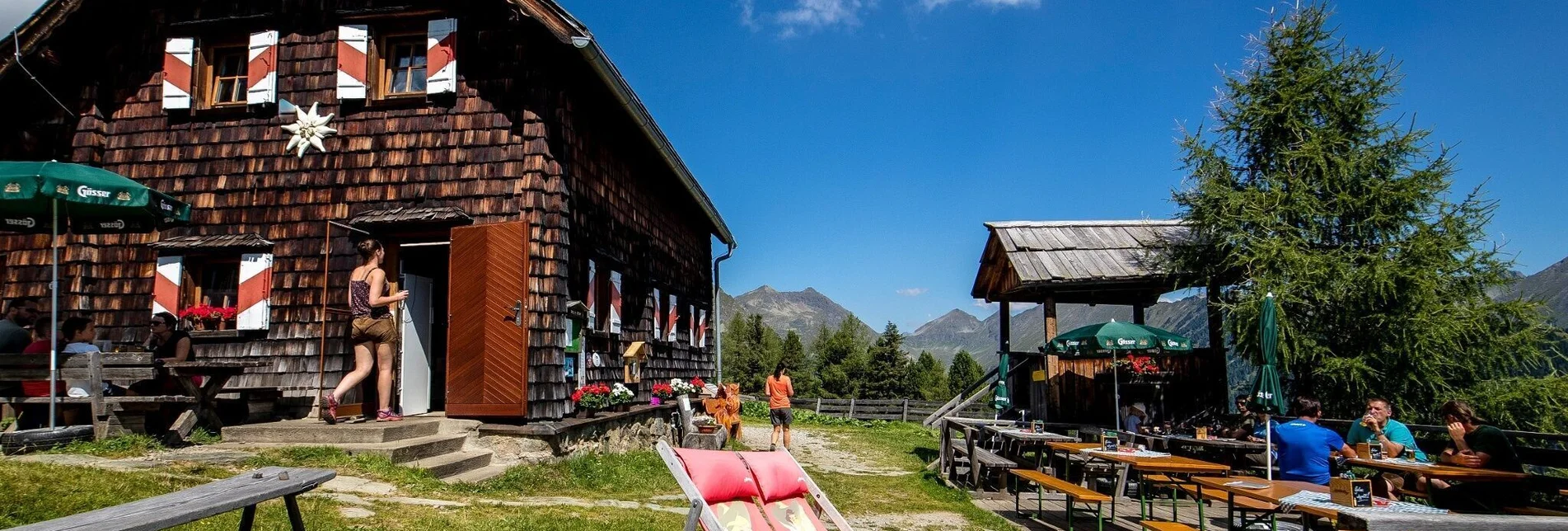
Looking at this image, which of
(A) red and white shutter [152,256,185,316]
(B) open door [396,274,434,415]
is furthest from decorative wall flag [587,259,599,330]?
(A) red and white shutter [152,256,185,316]

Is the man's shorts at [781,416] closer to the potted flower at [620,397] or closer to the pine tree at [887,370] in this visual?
the potted flower at [620,397]

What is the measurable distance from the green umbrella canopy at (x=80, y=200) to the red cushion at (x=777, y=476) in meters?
6.06

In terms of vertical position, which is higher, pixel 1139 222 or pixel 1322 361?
pixel 1139 222

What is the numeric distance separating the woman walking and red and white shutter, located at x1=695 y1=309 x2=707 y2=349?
8.72 m

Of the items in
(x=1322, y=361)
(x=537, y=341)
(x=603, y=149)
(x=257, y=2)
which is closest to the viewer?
(x=537, y=341)

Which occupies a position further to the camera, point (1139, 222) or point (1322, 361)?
point (1139, 222)

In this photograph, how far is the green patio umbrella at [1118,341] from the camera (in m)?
12.2

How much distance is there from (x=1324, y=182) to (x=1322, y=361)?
295 centimetres

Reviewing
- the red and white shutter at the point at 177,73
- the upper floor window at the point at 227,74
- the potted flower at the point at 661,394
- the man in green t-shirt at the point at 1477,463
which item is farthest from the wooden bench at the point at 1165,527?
the red and white shutter at the point at 177,73

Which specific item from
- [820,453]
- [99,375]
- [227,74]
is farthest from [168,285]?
[820,453]

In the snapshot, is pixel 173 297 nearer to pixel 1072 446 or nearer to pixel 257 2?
pixel 257 2

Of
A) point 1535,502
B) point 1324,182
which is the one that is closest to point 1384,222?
point 1324,182

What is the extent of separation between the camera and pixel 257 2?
10039 mm

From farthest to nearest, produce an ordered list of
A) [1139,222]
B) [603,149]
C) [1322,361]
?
[1139,222]
[1322,361]
[603,149]
